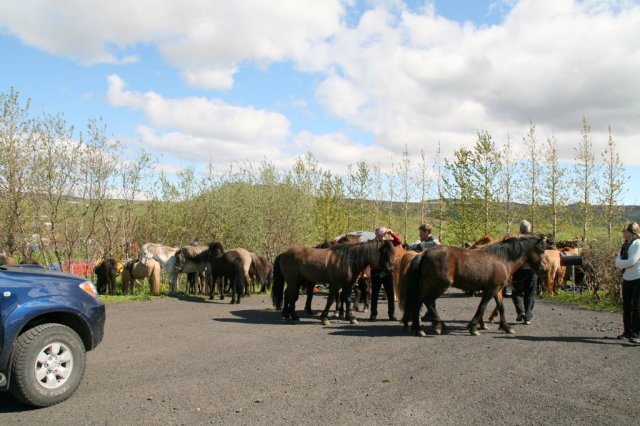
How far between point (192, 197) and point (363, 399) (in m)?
16.5

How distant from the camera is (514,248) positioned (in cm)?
869

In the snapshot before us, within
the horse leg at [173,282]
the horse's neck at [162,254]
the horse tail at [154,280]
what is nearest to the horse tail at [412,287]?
the horse leg at [173,282]

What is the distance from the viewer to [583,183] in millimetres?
23688

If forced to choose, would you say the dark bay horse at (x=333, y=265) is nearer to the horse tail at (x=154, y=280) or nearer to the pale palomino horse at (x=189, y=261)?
the pale palomino horse at (x=189, y=261)

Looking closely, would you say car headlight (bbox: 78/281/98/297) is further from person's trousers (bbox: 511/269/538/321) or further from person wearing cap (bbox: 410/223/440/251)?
person wearing cap (bbox: 410/223/440/251)

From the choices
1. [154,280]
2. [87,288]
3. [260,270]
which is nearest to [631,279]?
[87,288]

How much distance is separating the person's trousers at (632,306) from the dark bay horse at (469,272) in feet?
4.85

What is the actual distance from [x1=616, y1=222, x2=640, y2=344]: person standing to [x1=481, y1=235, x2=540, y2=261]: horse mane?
143cm

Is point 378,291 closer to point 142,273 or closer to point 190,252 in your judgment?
point 190,252

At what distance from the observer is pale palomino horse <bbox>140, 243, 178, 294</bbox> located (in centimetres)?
1507

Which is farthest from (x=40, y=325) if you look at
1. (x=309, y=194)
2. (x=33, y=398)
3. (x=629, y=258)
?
(x=309, y=194)

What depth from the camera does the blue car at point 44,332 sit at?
4500mm

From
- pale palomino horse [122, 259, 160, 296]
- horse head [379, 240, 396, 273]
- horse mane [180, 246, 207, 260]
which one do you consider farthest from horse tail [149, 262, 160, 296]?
horse head [379, 240, 396, 273]

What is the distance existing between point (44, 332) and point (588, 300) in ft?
42.8
